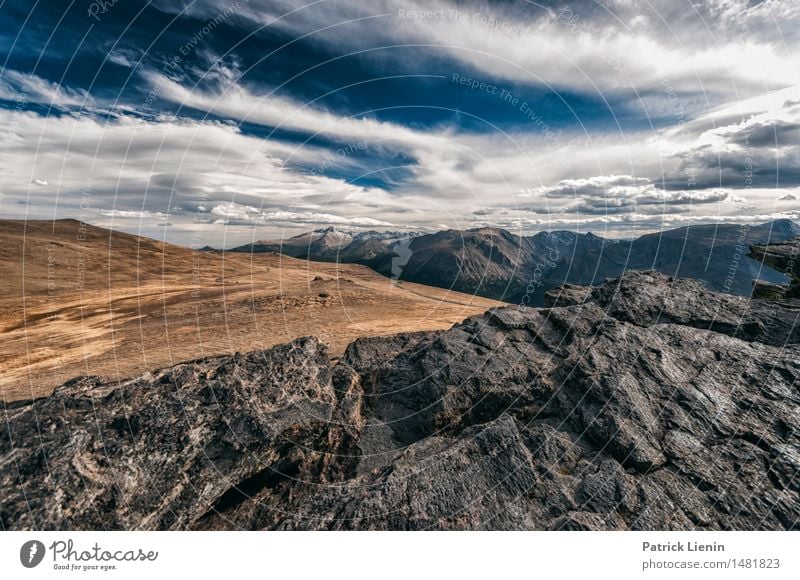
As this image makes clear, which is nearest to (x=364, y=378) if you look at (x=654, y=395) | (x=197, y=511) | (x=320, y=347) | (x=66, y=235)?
(x=320, y=347)

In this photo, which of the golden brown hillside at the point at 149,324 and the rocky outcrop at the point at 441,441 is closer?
the rocky outcrop at the point at 441,441

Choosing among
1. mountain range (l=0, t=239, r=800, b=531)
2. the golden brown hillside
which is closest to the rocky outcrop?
mountain range (l=0, t=239, r=800, b=531)

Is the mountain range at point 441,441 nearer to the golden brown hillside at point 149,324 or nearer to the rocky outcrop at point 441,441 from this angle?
the rocky outcrop at point 441,441

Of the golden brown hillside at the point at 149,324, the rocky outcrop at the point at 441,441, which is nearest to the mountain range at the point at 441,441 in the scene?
the rocky outcrop at the point at 441,441

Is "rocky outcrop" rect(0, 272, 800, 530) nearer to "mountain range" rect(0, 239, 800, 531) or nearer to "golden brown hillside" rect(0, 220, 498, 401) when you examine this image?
"mountain range" rect(0, 239, 800, 531)

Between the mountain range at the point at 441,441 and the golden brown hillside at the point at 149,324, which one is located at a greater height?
the mountain range at the point at 441,441

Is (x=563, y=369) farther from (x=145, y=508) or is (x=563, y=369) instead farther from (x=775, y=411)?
(x=145, y=508)

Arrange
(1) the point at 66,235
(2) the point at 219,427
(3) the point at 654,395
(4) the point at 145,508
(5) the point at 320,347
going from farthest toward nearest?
(1) the point at 66,235, (5) the point at 320,347, (3) the point at 654,395, (2) the point at 219,427, (4) the point at 145,508

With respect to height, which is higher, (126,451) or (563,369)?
(563,369)
